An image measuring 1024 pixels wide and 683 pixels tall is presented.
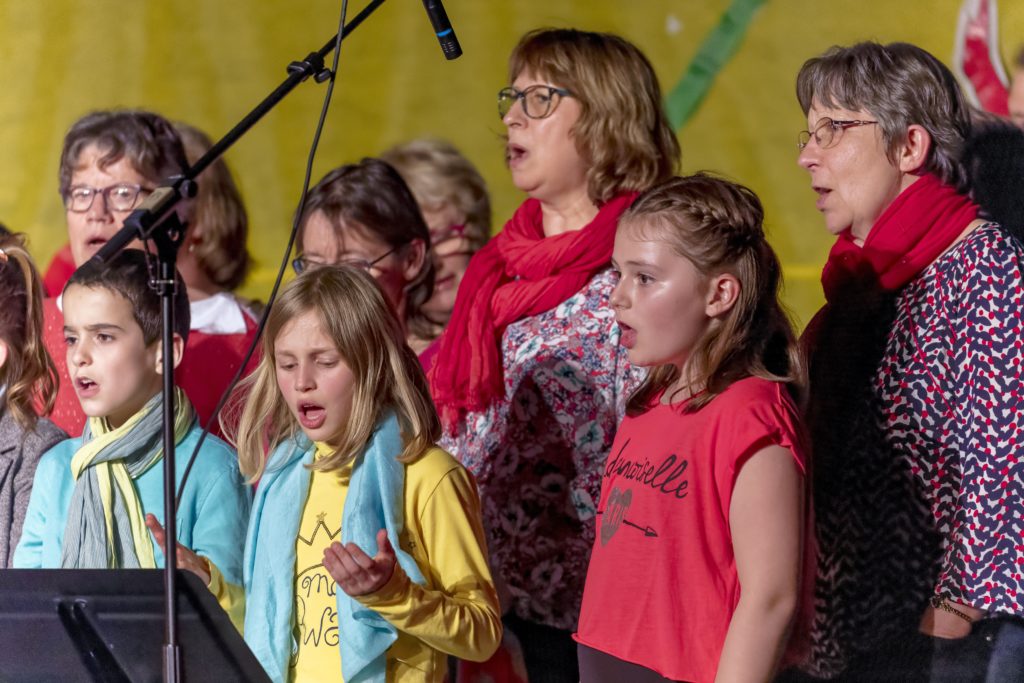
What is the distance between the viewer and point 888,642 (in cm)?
246

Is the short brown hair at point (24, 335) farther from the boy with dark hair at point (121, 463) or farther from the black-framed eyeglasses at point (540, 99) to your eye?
the black-framed eyeglasses at point (540, 99)

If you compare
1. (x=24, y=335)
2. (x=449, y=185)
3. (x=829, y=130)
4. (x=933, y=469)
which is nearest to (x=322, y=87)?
(x=449, y=185)

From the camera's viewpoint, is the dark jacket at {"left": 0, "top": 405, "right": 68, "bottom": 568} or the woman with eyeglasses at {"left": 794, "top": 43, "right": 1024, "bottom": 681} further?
the dark jacket at {"left": 0, "top": 405, "right": 68, "bottom": 568}

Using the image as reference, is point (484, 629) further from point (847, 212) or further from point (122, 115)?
point (122, 115)

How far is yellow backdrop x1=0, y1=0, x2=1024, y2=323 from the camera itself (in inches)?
143

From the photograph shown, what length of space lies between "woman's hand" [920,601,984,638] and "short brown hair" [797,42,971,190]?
2.39ft

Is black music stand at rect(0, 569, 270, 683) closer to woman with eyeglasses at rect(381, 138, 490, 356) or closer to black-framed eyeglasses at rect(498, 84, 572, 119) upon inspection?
black-framed eyeglasses at rect(498, 84, 572, 119)

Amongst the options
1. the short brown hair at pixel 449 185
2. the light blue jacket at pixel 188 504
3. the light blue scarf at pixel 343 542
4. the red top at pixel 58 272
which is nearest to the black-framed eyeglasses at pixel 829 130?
the light blue scarf at pixel 343 542

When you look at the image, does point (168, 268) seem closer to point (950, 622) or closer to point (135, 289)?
point (135, 289)

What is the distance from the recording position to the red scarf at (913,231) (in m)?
2.30

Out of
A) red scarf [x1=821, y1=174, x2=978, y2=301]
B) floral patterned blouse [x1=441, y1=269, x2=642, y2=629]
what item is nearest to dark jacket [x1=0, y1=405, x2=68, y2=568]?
floral patterned blouse [x1=441, y1=269, x2=642, y2=629]

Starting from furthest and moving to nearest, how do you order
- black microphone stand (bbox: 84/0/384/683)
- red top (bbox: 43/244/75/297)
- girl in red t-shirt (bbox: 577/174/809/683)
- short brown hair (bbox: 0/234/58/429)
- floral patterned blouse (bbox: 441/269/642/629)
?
1. red top (bbox: 43/244/75/297)
2. short brown hair (bbox: 0/234/58/429)
3. floral patterned blouse (bbox: 441/269/642/629)
4. girl in red t-shirt (bbox: 577/174/809/683)
5. black microphone stand (bbox: 84/0/384/683)

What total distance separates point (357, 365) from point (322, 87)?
2339 millimetres

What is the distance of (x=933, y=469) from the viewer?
7.58 ft
